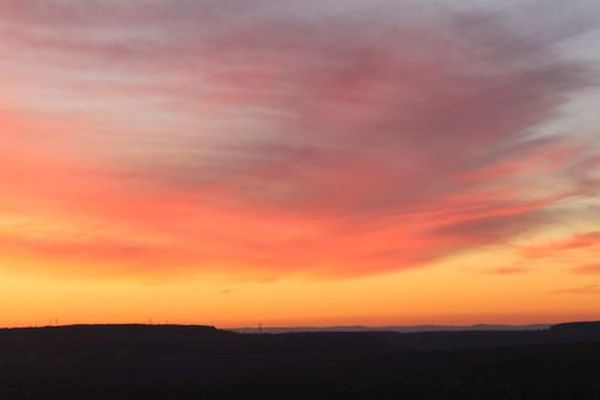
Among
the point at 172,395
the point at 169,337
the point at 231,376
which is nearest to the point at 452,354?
the point at 231,376

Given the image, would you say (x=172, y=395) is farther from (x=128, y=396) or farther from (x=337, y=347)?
(x=337, y=347)

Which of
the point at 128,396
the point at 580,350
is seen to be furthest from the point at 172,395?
the point at 580,350

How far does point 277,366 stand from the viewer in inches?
3573

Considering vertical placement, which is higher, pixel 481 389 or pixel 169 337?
pixel 169 337

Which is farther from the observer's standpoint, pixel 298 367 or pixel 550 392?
pixel 298 367

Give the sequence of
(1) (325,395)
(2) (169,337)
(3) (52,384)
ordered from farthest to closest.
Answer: (2) (169,337) → (3) (52,384) → (1) (325,395)

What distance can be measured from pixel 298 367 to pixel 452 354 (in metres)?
15.7

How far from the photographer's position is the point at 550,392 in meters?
55.6

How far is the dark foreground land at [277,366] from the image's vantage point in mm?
60188

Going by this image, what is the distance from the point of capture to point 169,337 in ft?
451

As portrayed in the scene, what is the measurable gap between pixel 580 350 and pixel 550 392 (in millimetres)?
37590

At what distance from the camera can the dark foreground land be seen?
6019 cm

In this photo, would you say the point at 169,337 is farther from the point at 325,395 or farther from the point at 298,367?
the point at 325,395

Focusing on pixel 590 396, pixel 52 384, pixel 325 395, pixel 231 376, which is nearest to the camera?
pixel 590 396
